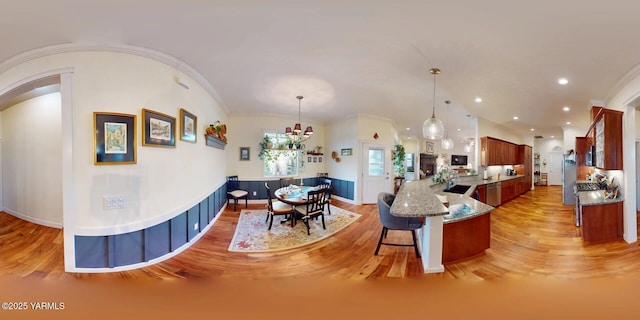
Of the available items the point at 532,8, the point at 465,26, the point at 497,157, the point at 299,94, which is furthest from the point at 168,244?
the point at 497,157

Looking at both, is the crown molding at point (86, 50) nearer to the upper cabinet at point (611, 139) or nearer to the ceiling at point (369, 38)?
the ceiling at point (369, 38)

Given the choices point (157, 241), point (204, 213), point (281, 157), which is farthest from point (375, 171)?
point (157, 241)

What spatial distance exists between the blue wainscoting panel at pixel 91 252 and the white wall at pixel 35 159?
247 cm

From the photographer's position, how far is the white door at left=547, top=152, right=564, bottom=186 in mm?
9153

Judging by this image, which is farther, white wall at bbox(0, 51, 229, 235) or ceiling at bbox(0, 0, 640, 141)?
white wall at bbox(0, 51, 229, 235)

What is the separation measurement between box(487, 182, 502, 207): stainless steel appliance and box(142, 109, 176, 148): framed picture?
19.8ft

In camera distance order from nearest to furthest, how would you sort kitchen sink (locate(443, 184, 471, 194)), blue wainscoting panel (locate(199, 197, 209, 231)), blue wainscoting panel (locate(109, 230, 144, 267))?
blue wainscoting panel (locate(109, 230, 144, 267)) < blue wainscoting panel (locate(199, 197, 209, 231)) < kitchen sink (locate(443, 184, 471, 194))

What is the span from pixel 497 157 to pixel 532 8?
5509 millimetres

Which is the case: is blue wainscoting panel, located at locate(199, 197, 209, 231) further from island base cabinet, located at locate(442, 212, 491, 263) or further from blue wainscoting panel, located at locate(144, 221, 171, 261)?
island base cabinet, located at locate(442, 212, 491, 263)

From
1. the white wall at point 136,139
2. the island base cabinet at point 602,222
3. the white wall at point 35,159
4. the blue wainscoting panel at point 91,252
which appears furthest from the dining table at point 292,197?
the island base cabinet at point 602,222

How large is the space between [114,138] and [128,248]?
107cm

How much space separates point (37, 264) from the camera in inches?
87.8

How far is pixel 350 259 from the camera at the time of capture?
2453 millimetres

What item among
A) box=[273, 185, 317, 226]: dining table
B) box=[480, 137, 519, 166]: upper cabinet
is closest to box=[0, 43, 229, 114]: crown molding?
box=[273, 185, 317, 226]: dining table
